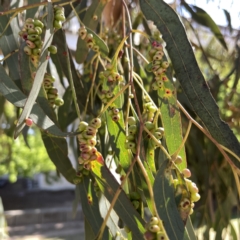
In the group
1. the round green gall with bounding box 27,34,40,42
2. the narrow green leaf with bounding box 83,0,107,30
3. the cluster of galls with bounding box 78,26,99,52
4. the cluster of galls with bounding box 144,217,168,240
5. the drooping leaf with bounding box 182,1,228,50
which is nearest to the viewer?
the cluster of galls with bounding box 144,217,168,240

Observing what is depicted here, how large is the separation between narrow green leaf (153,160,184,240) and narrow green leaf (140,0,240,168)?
0.10 m

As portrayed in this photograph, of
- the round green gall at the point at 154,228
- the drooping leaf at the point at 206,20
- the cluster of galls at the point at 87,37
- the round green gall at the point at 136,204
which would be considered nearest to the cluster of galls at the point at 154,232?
the round green gall at the point at 154,228

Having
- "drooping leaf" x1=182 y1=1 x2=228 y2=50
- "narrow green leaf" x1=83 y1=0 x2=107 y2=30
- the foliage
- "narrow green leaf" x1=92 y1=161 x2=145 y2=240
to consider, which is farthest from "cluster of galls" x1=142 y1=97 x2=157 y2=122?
"drooping leaf" x1=182 y1=1 x2=228 y2=50

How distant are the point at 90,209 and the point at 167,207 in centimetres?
18

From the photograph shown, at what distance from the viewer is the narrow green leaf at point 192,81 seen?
59 centimetres

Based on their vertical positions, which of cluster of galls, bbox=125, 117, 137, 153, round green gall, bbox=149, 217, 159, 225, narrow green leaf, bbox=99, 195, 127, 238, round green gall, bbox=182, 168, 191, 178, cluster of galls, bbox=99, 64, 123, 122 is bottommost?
narrow green leaf, bbox=99, 195, 127, 238

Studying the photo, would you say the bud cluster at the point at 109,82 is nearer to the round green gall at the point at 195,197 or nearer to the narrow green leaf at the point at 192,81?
the narrow green leaf at the point at 192,81

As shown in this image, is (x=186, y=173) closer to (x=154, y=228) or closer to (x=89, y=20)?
(x=154, y=228)

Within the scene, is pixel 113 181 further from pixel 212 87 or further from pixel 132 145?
pixel 212 87

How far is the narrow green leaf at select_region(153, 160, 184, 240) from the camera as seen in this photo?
55 cm

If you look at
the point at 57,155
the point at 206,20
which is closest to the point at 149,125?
the point at 57,155

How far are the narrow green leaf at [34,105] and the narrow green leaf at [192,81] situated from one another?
0.19m

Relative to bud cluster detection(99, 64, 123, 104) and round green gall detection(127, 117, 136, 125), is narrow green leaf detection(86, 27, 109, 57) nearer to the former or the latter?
bud cluster detection(99, 64, 123, 104)

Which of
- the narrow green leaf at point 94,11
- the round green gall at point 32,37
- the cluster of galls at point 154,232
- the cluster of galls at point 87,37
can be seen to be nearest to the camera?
the cluster of galls at point 154,232
